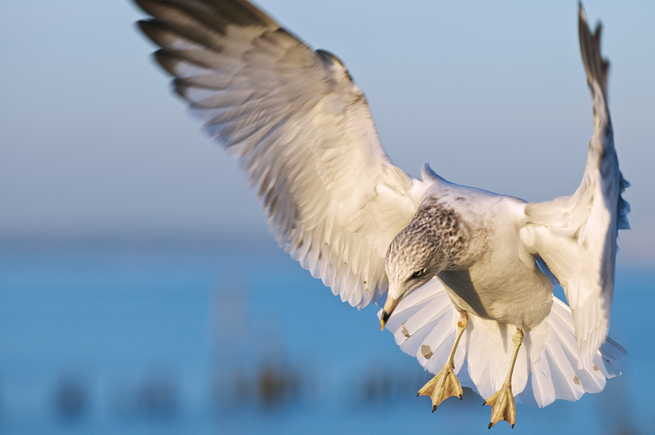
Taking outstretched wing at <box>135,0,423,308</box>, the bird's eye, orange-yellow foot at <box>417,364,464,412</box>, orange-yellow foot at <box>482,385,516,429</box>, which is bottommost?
orange-yellow foot at <box>482,385,516,429</box>

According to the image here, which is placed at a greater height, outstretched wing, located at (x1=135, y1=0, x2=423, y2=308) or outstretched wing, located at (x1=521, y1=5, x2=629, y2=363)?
outstretched wing, located at (x1=135, y1=0, x2=423, y2=308)

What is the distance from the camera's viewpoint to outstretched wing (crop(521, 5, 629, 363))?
2775mm

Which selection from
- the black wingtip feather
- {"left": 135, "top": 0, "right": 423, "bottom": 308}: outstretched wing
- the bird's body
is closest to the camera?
the black wingtip feather

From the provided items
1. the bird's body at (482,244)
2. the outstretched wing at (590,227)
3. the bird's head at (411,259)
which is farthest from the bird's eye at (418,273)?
the outstretched wing at (590,227)

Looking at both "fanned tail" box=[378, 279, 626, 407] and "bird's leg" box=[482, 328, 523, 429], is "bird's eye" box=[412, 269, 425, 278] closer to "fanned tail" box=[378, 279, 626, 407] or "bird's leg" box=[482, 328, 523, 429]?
"bird's leg" box=[482, 328, 523, 429]

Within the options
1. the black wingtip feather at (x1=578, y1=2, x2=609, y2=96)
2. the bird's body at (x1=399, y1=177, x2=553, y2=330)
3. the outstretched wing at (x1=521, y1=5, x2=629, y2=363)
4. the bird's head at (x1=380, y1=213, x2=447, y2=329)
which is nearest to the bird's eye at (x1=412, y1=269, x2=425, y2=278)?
the bird's head at (x1=380, y1=213, x2=447, y2=329)

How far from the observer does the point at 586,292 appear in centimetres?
360

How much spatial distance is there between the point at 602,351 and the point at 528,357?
48 centimetres

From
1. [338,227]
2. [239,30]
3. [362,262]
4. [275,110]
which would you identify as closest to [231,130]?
[275,110]

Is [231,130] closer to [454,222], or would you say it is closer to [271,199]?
[271,199]

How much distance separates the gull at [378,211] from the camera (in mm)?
3484

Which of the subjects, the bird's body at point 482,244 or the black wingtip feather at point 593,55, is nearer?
the black wingtip feather at point 593,55

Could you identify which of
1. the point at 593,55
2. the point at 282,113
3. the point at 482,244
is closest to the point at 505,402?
the point at 482,244

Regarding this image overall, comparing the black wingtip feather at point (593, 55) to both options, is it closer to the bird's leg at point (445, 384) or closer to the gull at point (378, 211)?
the gull at point (378, 211)
